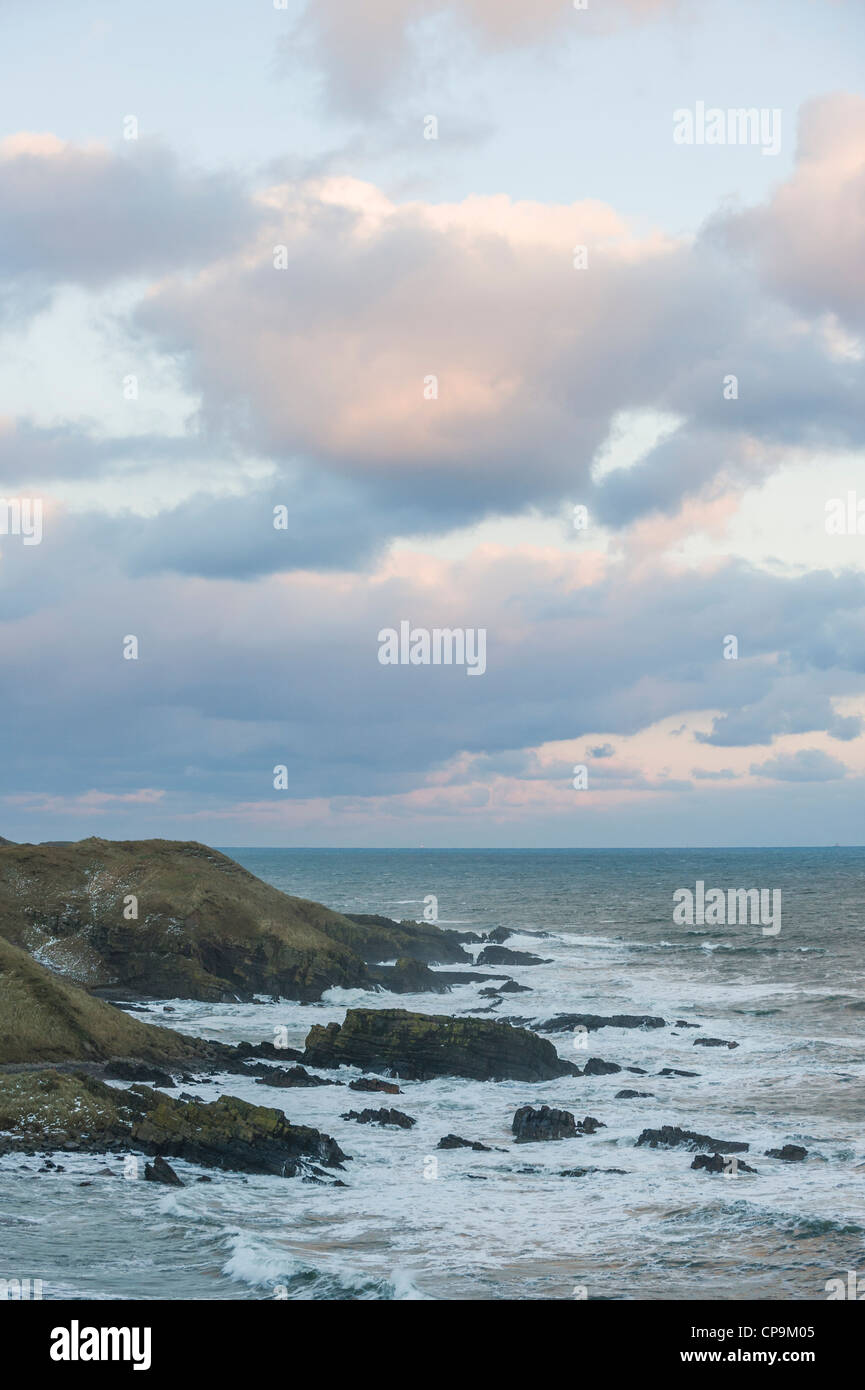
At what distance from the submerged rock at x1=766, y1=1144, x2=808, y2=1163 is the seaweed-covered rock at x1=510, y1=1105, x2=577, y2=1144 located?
579 cm

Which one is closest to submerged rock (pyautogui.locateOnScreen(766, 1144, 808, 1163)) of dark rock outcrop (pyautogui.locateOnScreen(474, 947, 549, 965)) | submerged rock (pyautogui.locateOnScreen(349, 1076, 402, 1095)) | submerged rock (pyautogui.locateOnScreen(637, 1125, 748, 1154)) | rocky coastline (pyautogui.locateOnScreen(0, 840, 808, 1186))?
rocky coastline (pyautogui.locateOnScreen(0, 840, 808, 1186))

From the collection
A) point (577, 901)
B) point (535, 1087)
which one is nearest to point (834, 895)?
point (577, 901)

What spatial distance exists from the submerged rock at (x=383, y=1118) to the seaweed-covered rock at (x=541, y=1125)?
3303 mm

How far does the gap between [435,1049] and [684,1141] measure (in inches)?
466

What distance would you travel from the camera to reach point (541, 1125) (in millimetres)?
32688

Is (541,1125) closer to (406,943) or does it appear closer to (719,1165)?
(719,1165)

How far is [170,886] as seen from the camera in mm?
61219

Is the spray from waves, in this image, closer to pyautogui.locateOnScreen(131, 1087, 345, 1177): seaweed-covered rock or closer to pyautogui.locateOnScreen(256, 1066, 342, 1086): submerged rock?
pyautogui.locateOnScreen(131, 1087, 345, 1177): seaweed-covered rock

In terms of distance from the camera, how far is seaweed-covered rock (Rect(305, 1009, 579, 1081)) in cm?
4025

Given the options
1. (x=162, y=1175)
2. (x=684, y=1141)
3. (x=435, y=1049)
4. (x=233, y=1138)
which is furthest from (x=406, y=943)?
(x=162, y=1175)

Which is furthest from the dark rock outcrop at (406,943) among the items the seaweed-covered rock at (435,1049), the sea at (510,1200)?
the seaweed-covered rock at (435,1049)

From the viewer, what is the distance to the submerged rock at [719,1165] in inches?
1141

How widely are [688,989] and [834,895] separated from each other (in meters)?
103
